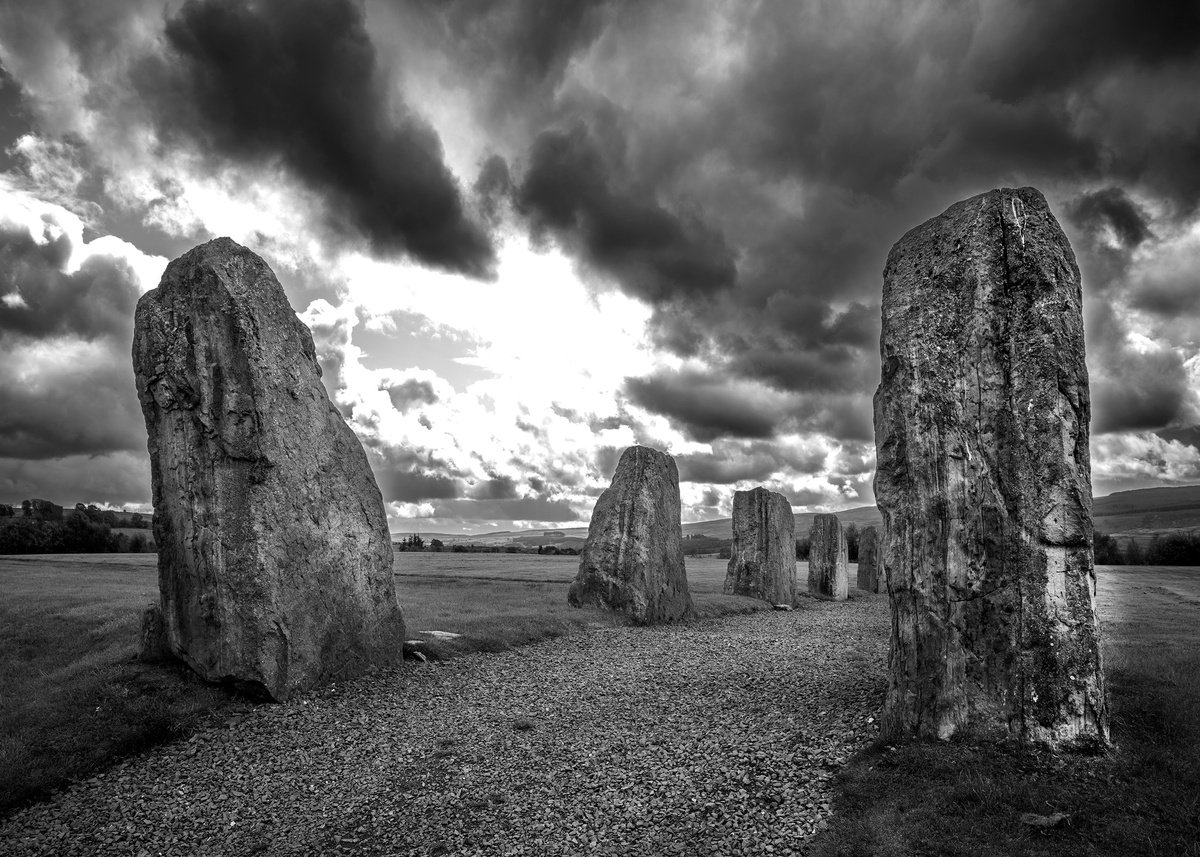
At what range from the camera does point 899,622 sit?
8.55 metres

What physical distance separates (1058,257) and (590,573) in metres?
15.8

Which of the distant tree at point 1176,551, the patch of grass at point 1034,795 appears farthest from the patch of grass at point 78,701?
the distant tree at point 1176,551

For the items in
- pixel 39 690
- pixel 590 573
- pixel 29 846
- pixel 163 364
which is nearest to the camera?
pixel 29 846

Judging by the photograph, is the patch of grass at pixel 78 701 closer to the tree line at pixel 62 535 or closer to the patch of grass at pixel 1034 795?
the patch of grass at pixel 1034 795

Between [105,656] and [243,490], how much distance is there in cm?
442

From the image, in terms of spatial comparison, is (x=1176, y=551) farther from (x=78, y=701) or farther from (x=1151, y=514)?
(x=1151, y=514)

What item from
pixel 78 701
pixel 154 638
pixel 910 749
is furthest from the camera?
pixel 154 638

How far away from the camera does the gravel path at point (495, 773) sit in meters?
6.93

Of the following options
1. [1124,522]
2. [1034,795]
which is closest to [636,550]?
[1034,795]

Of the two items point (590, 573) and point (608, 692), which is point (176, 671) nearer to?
point (608, 692)

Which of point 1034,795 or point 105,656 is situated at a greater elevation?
point 105,656

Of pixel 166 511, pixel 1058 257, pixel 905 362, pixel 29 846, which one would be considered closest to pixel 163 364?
pixel 166 511

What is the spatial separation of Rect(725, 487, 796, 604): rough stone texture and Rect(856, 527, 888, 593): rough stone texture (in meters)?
10.9

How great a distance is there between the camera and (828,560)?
31.2 m
